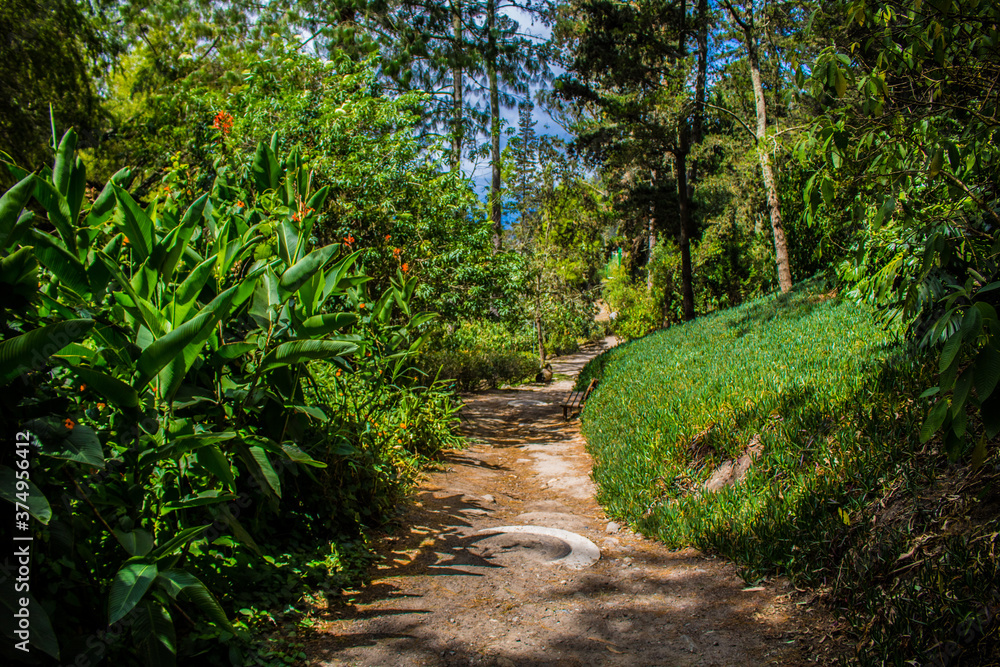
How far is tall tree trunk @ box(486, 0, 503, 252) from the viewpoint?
36.9 ft

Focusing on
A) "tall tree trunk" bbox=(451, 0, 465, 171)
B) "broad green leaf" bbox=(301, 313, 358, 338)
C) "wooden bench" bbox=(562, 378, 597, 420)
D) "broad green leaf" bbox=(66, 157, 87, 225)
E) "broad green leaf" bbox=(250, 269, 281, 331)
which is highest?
"tall tree trunk" bbox=(451, 0, 465, 171)

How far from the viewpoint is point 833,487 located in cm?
321

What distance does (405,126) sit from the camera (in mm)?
8430

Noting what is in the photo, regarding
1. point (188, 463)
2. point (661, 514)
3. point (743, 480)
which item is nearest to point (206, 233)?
point (188, 463)

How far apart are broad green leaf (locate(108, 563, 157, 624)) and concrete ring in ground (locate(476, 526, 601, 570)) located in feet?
8.36

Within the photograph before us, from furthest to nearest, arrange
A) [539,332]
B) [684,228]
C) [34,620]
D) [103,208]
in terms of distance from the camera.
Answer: [684,228] < [539,332] < [103,208] < [34,620]

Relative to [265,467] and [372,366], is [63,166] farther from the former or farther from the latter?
[372,366]

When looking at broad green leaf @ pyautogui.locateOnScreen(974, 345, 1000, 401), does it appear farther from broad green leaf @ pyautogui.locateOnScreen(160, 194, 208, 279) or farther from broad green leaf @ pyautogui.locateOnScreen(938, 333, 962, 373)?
broad green leaf @ pyautogui.locateOnScreen(160, 194, 208, 279)

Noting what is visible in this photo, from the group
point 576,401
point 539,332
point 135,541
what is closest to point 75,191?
point 135,541

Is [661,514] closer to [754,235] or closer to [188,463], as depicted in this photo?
[188,463]

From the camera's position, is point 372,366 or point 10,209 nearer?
point 10,209

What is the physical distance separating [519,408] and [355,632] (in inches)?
316

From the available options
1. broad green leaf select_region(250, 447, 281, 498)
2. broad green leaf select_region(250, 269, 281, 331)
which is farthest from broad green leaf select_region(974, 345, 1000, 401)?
broad green leaf select_region(250, 269, 281, 331)

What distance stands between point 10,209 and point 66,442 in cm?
75
